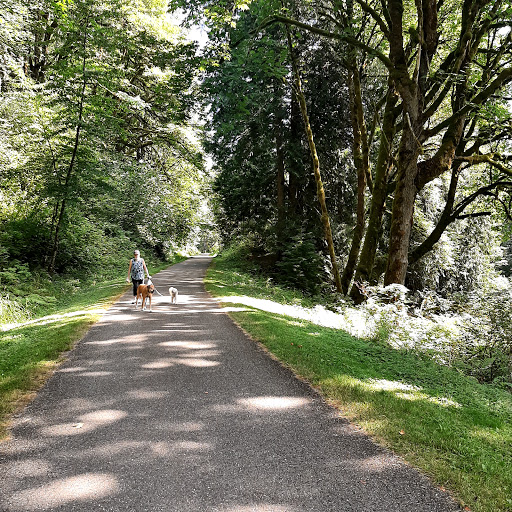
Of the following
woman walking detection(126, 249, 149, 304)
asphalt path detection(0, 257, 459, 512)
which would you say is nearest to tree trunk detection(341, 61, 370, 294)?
woman walking detection(126, 249, 149, 304)

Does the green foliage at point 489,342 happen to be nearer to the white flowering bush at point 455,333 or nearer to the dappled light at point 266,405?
the white flowering bush at point 455,333

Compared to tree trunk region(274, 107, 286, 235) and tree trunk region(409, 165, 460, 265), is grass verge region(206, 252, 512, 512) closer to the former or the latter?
tree trunk region(409, 165, 460, 265)

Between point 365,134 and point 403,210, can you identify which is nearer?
point 403,210

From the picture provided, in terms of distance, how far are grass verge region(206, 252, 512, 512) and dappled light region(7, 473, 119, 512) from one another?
8.83ft

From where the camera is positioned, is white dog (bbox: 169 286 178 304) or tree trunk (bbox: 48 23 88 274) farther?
tree trunk (bbox: 48 23 88 274)

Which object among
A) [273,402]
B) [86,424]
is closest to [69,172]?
[86,424]

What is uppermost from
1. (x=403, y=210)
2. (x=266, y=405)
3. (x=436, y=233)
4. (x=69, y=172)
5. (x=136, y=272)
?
(x=69, y=172)

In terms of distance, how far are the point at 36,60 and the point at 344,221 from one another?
1974cm

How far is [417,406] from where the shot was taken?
15.4ft

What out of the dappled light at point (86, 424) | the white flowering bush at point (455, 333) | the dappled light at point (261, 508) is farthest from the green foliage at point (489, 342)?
the dappled light at point (86, 424)

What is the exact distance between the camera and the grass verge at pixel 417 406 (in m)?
3.35

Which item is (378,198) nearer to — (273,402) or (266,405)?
(273,402)

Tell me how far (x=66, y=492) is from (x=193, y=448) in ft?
3.82

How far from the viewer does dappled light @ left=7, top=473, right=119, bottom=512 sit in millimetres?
3024
